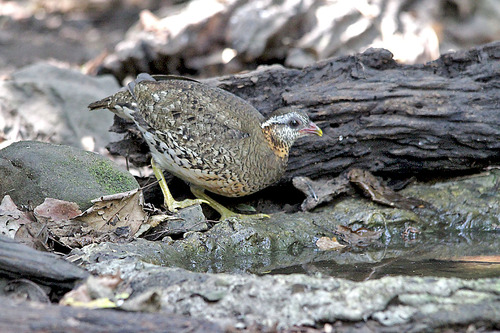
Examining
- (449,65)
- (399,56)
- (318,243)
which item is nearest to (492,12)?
(399,56)

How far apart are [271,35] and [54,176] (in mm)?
6562

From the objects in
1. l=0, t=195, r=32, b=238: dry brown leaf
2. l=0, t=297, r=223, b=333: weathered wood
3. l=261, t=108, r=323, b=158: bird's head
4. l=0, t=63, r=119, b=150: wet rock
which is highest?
l=0, t=297, r=223, b=333: weathered wood

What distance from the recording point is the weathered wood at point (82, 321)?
3.18m

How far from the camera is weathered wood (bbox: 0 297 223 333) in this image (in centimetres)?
318

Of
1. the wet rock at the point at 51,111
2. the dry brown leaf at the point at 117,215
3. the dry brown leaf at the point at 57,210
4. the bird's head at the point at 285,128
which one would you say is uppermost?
the bird's head at the point at 285,128

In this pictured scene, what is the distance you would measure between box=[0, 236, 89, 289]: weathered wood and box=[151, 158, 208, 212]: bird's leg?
2.19 meters

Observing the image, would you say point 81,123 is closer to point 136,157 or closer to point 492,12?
point 136,157

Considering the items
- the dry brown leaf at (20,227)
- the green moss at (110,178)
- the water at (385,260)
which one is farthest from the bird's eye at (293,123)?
the dry brown leaf at (20,227)

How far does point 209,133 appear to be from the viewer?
603 centimetres

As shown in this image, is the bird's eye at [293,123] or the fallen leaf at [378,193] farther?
the fallen leaf at [378,193]

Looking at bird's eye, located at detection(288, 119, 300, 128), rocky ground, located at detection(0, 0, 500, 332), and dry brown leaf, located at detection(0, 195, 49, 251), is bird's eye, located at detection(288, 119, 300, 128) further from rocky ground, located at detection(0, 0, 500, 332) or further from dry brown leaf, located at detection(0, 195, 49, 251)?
dry brown leaf, located at detection(0, 195, 49, 251)

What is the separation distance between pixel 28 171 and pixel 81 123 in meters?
3.43

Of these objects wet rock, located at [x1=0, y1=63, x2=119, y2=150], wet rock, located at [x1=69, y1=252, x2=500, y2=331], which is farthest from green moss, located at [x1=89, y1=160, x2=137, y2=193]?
wet rock, located at [x1=0, y1=63, x2=119, y2=150]

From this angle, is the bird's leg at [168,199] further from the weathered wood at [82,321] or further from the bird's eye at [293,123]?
the weathered wood at [82,321]
